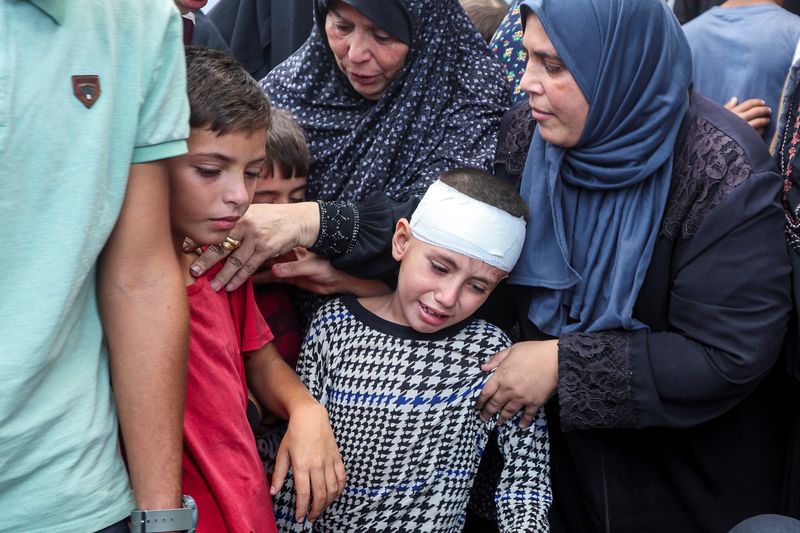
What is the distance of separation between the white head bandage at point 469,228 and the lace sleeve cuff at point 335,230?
0.56 ft

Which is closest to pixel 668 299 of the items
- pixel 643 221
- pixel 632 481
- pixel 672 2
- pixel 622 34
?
pixel 643 221

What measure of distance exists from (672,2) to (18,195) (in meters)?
3.37

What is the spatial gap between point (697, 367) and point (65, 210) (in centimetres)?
146

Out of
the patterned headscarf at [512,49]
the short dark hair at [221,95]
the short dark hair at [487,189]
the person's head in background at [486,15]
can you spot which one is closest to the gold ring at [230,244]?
the short dark hair at [221,95]

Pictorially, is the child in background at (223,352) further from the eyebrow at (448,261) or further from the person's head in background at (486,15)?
the person's head in background at (486,15)

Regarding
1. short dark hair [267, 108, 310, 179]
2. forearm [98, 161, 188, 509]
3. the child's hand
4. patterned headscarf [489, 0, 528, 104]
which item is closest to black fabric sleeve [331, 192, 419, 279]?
short dark hair [267, 108, 310, 179]

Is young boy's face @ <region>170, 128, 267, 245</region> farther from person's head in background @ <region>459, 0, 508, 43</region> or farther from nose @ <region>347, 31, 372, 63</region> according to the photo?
person's head in background @ <region>459, 0, 508, 43</region>

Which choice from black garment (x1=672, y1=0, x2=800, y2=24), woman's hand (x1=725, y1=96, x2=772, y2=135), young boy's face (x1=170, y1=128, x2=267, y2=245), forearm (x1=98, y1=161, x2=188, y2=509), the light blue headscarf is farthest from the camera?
black garment (x1=672, y1=0, x2=800, y2=24)

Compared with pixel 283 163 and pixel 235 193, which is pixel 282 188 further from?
pixel 235 193

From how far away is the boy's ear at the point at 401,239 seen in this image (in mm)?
2326

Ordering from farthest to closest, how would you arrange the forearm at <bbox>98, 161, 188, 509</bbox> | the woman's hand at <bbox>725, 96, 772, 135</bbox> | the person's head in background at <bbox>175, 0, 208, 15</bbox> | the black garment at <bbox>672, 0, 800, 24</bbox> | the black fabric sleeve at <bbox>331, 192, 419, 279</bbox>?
the black garment at <bbox>672, 0, 800, 24</bbox>
the person's head in background at <bbox>175, 0, 208, 15</bbox>
the woman's hand at <bbox>725, 96, 772, 135</bbox>
the black fabric sleeve at <bbox>331, 192, 419, 279</bbox>
the forearm at <bbox>98, 161, 188, 509</bbox>

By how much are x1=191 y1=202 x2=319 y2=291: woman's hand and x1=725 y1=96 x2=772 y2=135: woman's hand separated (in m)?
1.32

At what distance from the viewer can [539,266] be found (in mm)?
2361

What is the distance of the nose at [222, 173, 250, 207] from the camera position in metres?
1.84
